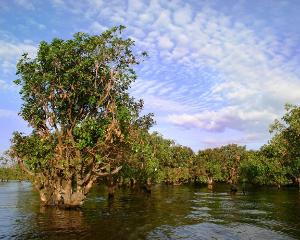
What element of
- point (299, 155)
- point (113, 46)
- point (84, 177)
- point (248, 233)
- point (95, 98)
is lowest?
point (248, 233)

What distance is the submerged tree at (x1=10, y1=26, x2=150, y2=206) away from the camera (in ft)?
148

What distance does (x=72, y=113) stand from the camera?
49500mm

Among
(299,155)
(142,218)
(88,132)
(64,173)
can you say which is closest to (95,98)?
(88,132)

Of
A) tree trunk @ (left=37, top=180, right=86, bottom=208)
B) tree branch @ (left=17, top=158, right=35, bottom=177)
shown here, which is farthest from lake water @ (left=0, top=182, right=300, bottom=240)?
tree branch @ (left=17, top=158, right=35, bottom=177)

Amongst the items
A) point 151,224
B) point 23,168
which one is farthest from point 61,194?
point 151,224

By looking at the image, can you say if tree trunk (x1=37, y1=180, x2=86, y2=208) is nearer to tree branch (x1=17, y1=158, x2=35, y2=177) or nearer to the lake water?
the lake water

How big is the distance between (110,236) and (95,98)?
66.2 ft

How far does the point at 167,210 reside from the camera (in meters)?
51.8

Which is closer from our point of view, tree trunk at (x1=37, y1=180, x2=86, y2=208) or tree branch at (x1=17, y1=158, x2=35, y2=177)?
tree trunk at (x1=37, y1=180, x2=86, y2=208)

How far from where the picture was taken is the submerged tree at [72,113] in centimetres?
4525

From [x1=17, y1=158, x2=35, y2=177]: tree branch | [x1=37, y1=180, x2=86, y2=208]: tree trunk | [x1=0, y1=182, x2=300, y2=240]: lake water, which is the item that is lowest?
[x1=0, y1=182, x2=300, y2=240]: lake water

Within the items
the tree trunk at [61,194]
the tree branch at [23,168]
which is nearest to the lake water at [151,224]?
the tree trunk at [61,194]

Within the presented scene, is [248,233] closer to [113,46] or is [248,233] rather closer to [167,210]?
[167,210]

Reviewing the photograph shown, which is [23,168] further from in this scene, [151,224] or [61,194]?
[151,224]
